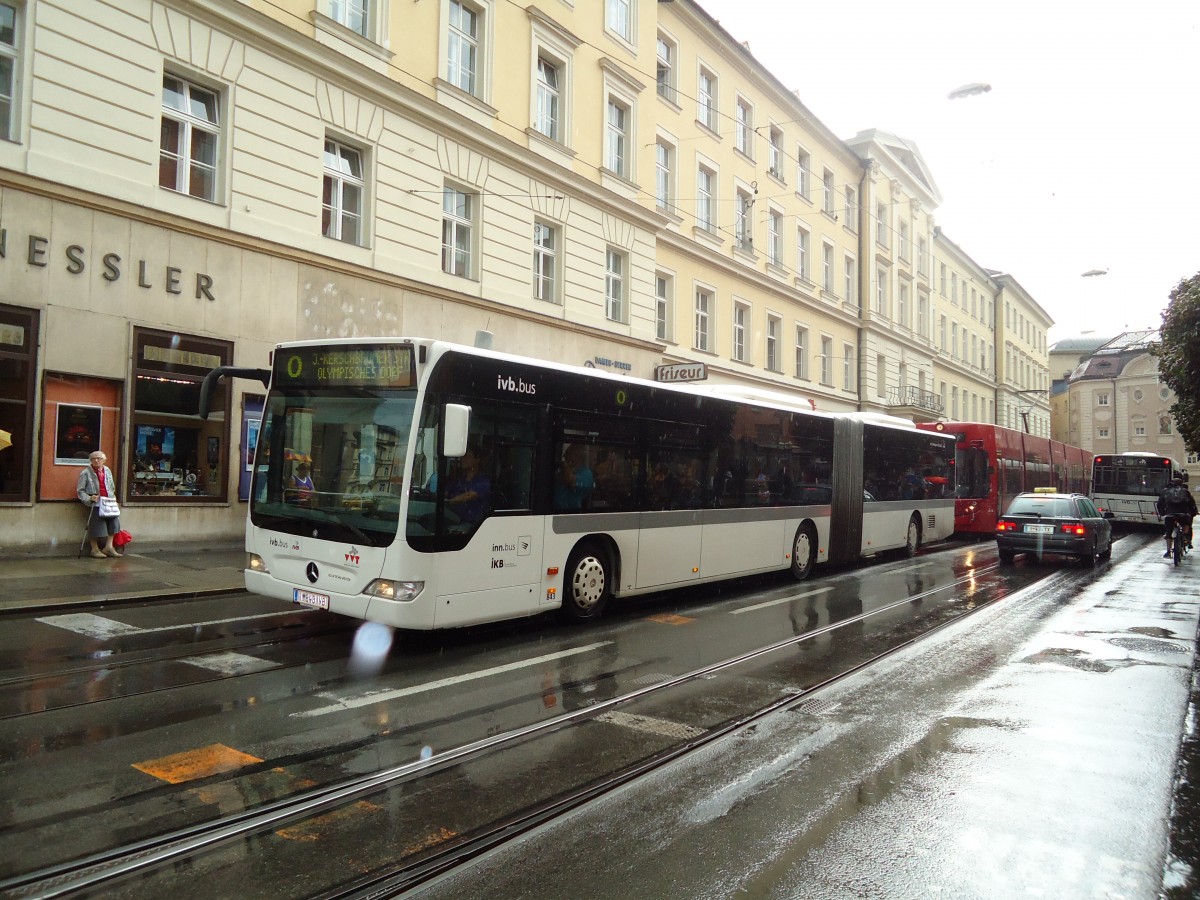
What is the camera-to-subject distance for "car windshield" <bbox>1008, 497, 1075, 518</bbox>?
16.6m

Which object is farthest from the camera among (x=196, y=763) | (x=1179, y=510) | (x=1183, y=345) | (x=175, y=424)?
(x=1179, y=510)

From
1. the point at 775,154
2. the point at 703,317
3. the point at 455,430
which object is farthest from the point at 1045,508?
the point at 775,154

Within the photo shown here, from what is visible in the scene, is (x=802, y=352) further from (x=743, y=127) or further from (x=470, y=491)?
(x=470, y=491)

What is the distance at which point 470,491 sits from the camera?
776 centimetres

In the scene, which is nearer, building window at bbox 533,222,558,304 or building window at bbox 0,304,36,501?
building window at bbox 0,304,36,501

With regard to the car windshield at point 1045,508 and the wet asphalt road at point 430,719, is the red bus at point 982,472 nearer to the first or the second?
the car windshield at point 1045,508

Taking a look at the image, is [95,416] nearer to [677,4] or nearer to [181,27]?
[181,27]

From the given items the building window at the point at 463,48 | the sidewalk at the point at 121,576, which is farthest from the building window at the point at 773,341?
the sidewalk at the point at 121,576

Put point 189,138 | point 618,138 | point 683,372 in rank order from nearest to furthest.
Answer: point 189,138 → point 683,372 → point 618,138

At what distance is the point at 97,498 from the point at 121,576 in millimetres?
1999

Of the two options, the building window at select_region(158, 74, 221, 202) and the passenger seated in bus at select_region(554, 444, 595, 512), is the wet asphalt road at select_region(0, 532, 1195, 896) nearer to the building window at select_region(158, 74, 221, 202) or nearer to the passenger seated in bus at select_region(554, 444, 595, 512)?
the passenger seated in bus at select_region(554, 444, 595, 512)

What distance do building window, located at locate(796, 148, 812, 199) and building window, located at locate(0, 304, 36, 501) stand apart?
2807 centimetres

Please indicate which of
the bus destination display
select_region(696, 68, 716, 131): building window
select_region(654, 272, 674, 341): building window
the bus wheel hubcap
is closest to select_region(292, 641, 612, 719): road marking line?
the bus wheel hubcap

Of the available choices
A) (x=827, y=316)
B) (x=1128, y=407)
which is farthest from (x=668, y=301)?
(x=1128, y=407)
